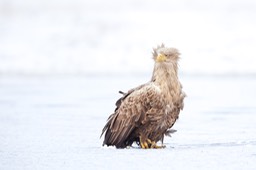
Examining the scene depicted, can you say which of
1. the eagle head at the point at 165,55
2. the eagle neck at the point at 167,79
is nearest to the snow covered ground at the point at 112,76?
the eagle neck at the point at 167,79

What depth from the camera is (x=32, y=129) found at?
881 centimetres

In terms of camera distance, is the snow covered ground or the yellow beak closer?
the snow covered ground

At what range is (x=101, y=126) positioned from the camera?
9289mm

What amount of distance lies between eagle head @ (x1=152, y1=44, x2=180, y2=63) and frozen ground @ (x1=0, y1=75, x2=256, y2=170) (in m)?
0.74

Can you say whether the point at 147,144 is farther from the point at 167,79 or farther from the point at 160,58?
the point at 160,58

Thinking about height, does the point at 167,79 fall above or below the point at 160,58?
below

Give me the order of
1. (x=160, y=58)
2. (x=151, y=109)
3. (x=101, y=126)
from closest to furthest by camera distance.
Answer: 1. (x=151, y=109)
2. (x=160, y=58)
3. (x=101, y=126)

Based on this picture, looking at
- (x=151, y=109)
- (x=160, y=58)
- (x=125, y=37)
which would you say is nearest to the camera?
(x=151, y=109)

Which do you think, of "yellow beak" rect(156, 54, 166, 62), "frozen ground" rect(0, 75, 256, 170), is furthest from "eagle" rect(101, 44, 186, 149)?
"frozen ground" rect(0, 75, 256, 170)

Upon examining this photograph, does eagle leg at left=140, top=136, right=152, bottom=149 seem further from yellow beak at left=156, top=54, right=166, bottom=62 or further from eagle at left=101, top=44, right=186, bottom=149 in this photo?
yellow beak at left=156, top=54, right=166, bottom=62

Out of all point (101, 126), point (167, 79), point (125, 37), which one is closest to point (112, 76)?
point (125, 37)

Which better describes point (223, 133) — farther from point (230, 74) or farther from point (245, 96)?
point (230, 74)

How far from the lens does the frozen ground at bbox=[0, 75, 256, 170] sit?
6.21 metres

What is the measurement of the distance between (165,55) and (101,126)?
227cm
